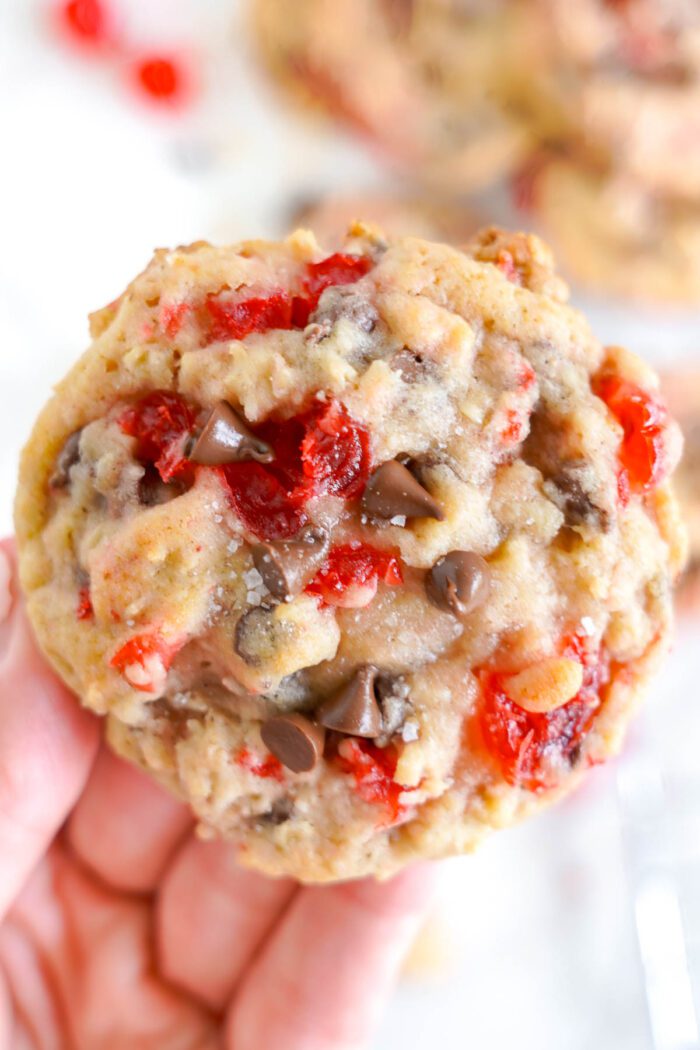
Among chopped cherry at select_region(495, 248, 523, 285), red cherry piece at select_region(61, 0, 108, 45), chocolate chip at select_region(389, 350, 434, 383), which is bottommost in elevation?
chocolate chip at select_region(389, 350, 434, 383)

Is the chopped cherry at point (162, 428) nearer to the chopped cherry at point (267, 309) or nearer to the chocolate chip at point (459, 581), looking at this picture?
the chopped cherry at point (267, 309)

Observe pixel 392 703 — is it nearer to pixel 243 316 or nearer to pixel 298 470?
pixel 298 470

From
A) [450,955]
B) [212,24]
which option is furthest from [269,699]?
[212,24]

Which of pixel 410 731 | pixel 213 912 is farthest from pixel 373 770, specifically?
pixel 213 912

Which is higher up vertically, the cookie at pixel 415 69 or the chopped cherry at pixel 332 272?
the cookie at pixel 415 69

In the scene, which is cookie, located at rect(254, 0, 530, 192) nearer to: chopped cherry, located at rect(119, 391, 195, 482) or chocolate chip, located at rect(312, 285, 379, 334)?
chocolate chip, located at rect(312, 285, 379, 334)

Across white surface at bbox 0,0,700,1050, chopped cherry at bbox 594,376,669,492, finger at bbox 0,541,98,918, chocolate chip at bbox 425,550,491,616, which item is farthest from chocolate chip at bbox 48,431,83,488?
white surface at bbox 0,0,700,1050

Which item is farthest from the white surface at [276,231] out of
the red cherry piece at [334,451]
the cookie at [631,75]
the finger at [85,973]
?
the red cherry piece at [334,451]
